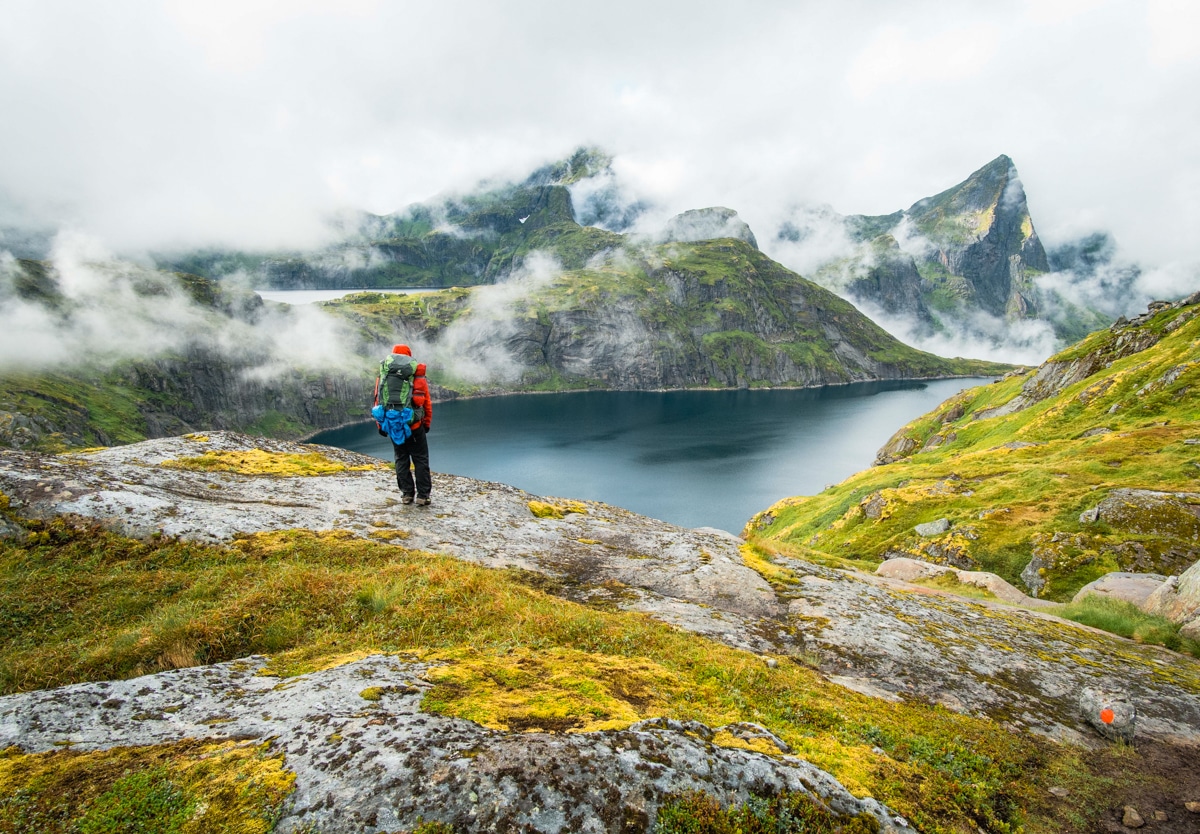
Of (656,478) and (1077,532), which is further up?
(1077,532)

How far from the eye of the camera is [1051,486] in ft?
108

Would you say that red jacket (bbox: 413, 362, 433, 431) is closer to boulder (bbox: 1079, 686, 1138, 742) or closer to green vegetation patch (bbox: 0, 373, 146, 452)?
boulder (bbox: 1079, 686, 1138, 742)

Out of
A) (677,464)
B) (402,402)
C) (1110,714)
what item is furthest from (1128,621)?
(677,464)

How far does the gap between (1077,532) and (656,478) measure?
359 feet

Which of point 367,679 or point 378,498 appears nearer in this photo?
point 367,679

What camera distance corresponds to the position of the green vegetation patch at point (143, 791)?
370 centimetres

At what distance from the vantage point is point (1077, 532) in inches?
1056

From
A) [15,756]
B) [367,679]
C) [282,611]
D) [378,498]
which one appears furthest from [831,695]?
[378,498]

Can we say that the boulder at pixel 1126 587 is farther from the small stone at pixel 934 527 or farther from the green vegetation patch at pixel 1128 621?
the small stone at pixel 934 527

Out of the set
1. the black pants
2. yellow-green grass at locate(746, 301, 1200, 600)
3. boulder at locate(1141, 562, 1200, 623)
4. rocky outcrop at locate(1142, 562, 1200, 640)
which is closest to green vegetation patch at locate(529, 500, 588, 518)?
the black pants

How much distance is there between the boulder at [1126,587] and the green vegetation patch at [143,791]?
24721 millimetres

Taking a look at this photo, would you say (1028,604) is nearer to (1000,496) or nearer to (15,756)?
(1000,496)

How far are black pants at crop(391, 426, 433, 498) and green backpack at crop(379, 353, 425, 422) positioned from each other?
82 centimetres

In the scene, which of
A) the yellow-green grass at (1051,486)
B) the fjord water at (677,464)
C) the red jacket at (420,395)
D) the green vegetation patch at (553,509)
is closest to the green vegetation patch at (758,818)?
the red jacket at (420,395)
